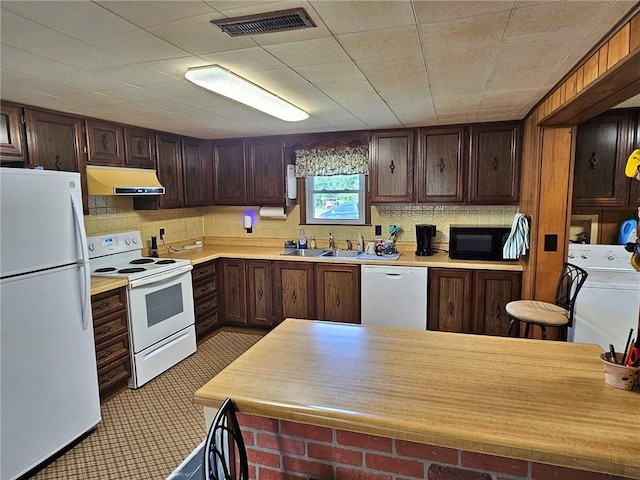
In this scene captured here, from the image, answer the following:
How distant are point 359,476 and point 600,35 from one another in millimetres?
2014

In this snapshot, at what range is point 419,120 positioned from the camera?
143 inches

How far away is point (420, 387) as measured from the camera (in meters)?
1.25

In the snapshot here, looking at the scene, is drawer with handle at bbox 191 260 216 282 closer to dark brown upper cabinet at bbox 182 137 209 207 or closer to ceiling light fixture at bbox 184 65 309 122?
dark brown upper cabinet at bbox 182 137 209 207

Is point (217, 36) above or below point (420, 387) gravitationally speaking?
above

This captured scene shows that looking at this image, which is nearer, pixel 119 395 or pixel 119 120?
pixel 119 395

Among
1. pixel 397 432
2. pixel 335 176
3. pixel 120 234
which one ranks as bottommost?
pixel 397 432

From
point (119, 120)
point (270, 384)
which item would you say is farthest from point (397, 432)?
point (119, 120)

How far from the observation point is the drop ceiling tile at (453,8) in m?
1.39

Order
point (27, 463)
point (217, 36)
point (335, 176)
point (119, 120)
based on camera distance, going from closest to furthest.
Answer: point (217, 36)
point (27, 463)
point (119, 120)
point (335, 176)

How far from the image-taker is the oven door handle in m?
→ 3.12

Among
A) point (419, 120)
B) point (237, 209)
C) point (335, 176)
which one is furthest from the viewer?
point (237, 209)

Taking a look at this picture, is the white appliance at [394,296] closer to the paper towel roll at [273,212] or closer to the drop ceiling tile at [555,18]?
the paper towel roll at [273,212]

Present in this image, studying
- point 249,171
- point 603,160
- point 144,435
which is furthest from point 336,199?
point 144,435

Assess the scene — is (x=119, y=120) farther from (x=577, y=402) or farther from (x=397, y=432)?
(x=577, y=402)
